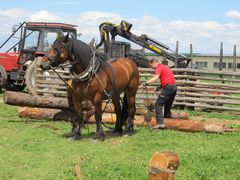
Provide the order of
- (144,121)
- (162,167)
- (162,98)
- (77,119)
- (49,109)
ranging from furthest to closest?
(49,109)
(144,121)
(162,98)
(77,119)
(162,167)

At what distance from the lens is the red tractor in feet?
57.5

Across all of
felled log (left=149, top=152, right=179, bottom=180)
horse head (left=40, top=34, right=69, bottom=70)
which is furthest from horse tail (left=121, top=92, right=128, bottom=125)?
felled log (left=149, top=152, right=179, bottom=180)

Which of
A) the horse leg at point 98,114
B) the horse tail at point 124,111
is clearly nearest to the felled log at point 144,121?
the horse tail at point 124,111

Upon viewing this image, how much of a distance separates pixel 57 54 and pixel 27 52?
9.53 metres

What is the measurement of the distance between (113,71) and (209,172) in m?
→ 3.76

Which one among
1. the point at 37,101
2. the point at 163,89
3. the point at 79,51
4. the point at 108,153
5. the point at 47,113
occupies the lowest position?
the point at 108,153

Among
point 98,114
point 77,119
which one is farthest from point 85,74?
point 77,119

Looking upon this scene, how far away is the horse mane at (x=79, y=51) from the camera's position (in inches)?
361

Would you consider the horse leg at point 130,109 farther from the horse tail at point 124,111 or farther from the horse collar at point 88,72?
the horse collar at point 88,72

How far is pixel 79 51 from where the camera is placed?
362 inches

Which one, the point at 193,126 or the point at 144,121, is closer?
the point at 193,126

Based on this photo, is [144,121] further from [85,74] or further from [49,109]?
[85,74]

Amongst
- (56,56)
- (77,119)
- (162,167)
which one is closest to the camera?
(162,167)

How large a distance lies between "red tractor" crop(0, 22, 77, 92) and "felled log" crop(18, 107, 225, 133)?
468cm
